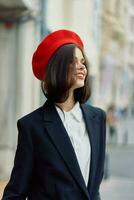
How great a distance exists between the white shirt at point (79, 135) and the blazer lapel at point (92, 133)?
16 mm

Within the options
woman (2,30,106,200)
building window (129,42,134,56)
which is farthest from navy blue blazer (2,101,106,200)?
building window (129,42,134,56)

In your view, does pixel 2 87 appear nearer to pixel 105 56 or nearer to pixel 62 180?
pixel 62 180

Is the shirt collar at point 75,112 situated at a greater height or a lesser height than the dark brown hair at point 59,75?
lesser

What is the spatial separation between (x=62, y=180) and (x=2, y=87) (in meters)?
8.29

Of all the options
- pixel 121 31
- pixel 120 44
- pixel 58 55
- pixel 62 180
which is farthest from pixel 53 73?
pixel 120 44

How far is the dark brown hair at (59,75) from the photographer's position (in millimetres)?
2469

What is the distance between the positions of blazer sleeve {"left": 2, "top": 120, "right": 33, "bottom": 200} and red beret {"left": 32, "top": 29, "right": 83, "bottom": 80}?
0.80ft

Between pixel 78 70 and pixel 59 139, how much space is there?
0.95 ft

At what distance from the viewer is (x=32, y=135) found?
8.02ft

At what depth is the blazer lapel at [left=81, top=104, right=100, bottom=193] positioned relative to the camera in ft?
8.18

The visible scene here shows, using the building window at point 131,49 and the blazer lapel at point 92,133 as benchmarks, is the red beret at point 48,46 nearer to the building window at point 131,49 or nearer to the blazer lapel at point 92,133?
the blazer lapel at point 92,133

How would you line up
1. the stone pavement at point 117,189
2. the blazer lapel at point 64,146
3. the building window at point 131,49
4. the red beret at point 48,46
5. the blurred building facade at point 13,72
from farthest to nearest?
the building window at point 131,49, the blurred building facade at point 13,72, the stone pavement at point 117,189, the red beret at point 48,46, the blazer lapel at point 64,146

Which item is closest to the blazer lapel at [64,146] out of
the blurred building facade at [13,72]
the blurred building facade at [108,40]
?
the blurred building facade at [13,72]

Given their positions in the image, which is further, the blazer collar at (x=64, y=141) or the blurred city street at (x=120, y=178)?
the blurred city street at (x=120, y=178)
